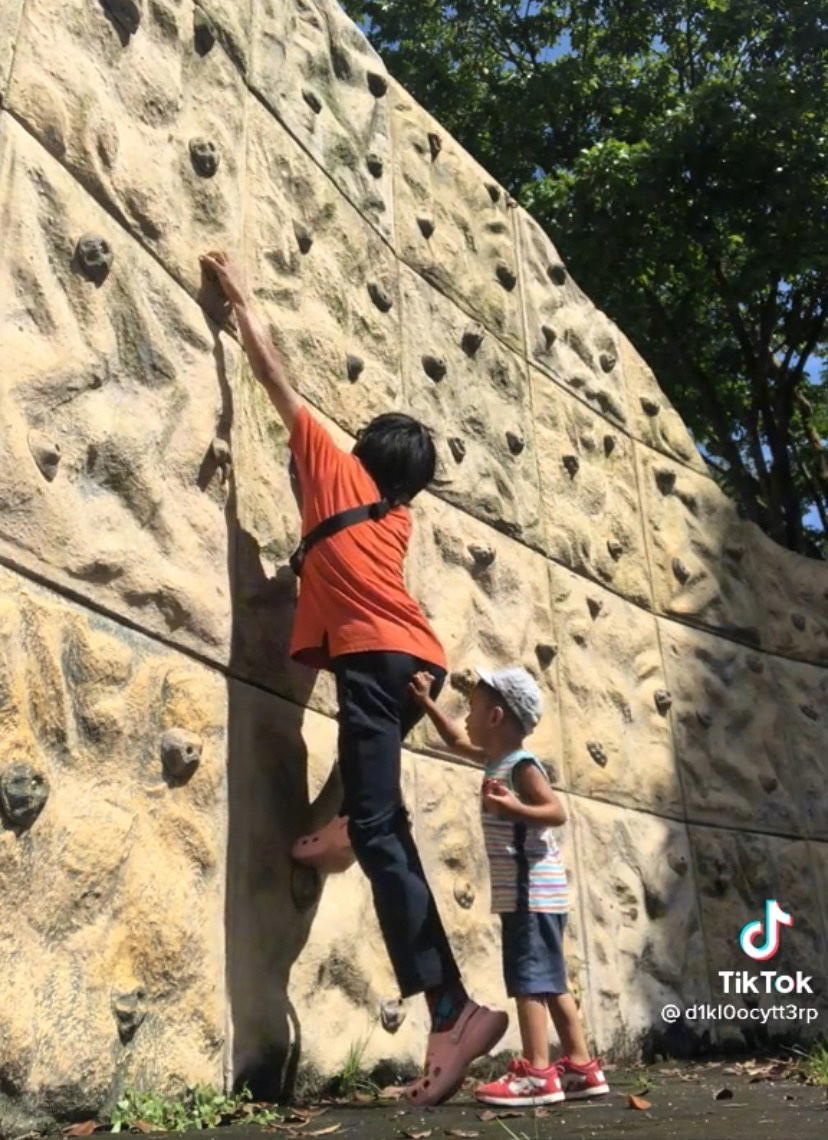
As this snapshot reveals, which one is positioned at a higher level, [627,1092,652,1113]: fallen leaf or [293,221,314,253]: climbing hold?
[293,221,314,253]: climbing hold

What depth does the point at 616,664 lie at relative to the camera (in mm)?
5574

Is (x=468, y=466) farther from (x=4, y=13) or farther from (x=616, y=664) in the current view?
(x=4, y=13)

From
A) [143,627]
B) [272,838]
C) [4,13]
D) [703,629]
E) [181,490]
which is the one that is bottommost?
[272,838]

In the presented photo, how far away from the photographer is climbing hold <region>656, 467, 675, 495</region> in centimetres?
645

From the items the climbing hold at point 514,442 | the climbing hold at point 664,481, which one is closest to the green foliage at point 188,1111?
the climbing hold at point 514,442

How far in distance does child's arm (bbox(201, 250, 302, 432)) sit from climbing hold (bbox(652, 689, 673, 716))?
261 cm

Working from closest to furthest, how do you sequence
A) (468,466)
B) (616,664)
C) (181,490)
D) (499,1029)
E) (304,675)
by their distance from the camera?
1. (499,1029)
2. (181,490)
3. (304,675)
4. (468,466)
5. (616,664)

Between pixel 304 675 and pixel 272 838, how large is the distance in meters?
0.49

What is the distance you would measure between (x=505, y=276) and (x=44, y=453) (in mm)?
3337

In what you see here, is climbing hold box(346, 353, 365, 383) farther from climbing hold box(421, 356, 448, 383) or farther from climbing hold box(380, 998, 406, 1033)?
climbing hold box(380, 998, 406, 1033)

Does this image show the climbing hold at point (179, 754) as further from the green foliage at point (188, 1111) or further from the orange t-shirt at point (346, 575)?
the green foliage at point (188, 1111)

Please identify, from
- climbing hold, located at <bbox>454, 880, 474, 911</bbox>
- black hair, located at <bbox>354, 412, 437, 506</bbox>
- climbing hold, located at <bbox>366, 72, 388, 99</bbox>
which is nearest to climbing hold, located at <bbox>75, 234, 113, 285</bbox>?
black hair, located at <bbox>354, 412, 437, 506</bbox>

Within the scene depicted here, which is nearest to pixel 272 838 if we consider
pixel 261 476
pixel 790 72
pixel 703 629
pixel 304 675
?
pixel 304 675

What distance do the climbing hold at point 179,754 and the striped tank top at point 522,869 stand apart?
75 cm
